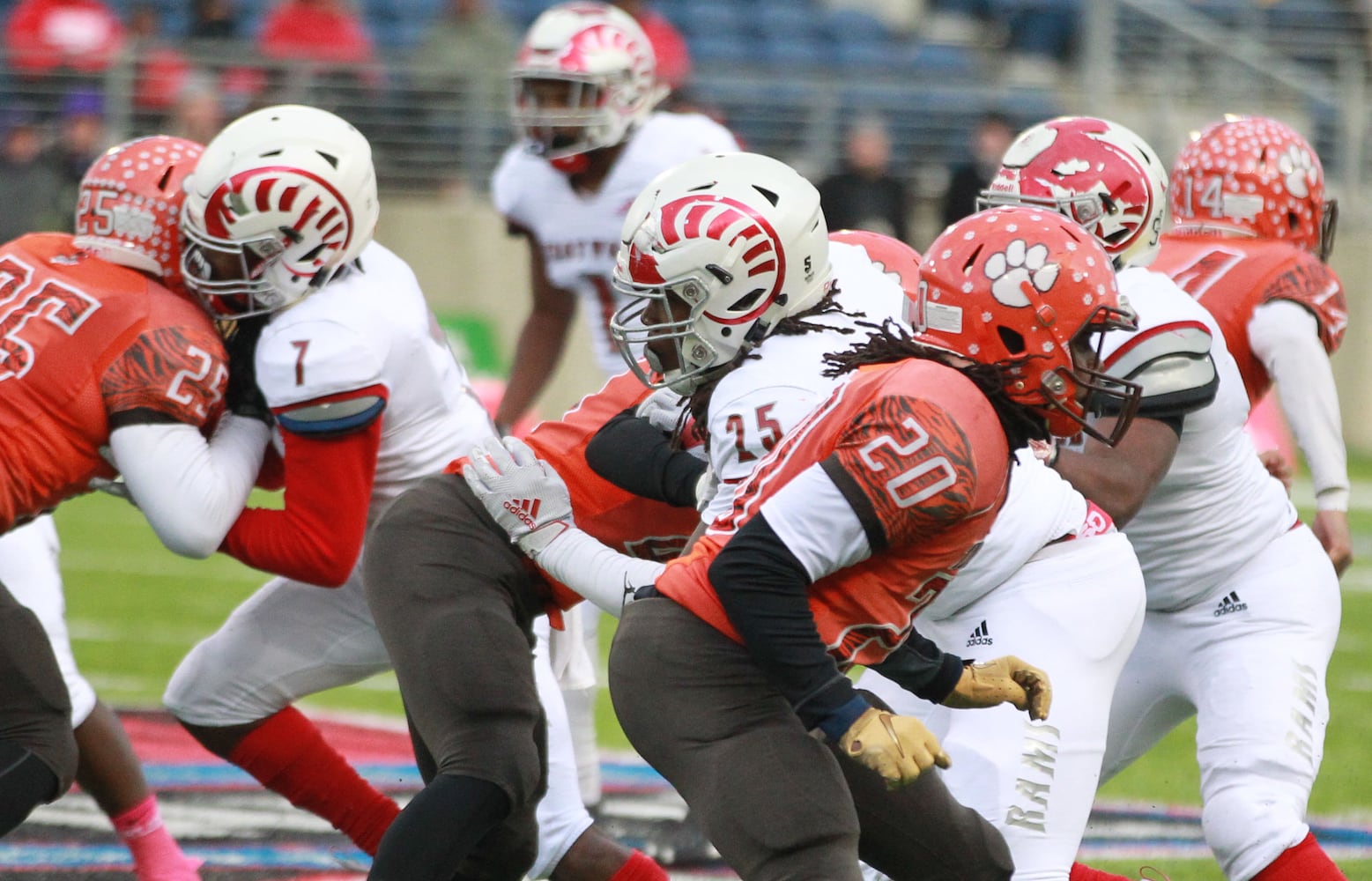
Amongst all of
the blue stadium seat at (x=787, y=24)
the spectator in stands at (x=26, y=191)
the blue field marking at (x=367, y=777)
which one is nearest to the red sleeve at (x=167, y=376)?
the blue field marking at (x=367, y=777)

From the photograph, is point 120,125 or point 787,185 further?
point 120,125

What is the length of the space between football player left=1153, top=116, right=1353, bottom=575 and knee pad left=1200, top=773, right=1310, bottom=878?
80 centimetres

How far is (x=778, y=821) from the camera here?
111 inches

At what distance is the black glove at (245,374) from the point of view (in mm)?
3943

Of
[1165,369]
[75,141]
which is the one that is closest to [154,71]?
[75,141]

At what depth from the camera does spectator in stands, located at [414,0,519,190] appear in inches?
501

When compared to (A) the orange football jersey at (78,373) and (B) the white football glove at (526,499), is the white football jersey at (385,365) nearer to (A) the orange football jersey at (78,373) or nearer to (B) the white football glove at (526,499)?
(A) the orange football jersey at (78,373)

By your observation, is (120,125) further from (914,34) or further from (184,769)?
(184,769)

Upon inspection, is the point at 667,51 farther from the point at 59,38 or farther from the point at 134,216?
the point at 134,216

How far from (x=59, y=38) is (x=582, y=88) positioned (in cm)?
784

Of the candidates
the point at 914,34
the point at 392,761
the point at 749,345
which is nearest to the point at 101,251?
the point at 749,345

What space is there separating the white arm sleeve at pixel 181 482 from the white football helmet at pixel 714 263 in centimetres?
90

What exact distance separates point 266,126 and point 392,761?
2326 mm

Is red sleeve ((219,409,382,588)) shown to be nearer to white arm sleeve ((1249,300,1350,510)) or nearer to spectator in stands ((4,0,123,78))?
white arm sleeve ((1249,300,1350,510))
